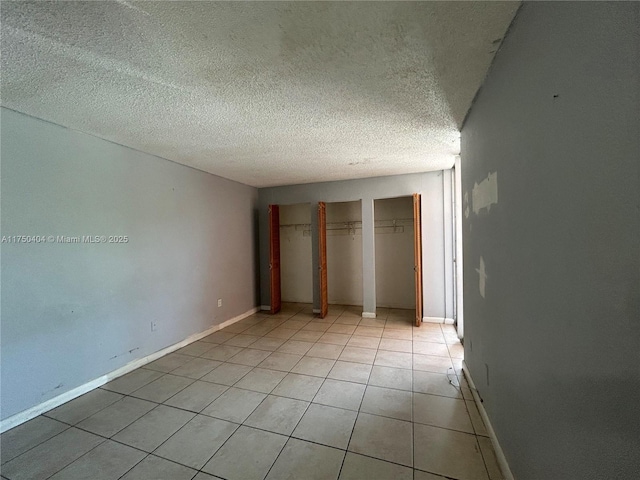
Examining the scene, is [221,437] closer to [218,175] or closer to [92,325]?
[92,325]

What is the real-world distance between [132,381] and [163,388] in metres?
0.42

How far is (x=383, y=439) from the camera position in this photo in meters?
1.66

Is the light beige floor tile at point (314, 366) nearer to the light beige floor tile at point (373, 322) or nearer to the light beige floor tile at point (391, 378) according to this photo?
the light beige floor tile at point (391, 378)

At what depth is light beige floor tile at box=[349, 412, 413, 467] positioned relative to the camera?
1.53 meters

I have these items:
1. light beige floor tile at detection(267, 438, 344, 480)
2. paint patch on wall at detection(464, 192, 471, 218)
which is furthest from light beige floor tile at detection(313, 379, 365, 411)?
paint patch on wall at detection(464, 192, 471, 218)

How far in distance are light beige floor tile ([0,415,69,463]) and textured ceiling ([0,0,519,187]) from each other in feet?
8.01

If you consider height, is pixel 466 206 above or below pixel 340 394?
above

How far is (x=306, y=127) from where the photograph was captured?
2301 millimetres

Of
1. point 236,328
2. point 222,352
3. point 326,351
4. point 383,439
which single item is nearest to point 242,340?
point 222,352

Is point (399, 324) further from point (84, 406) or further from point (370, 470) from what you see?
point (84, 406)

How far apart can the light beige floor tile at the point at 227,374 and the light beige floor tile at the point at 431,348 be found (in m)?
2.04

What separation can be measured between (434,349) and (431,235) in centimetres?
179

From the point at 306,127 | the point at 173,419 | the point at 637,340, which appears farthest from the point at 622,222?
the point at 173,419

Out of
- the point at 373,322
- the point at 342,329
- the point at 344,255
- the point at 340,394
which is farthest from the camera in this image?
the point at 344,255
